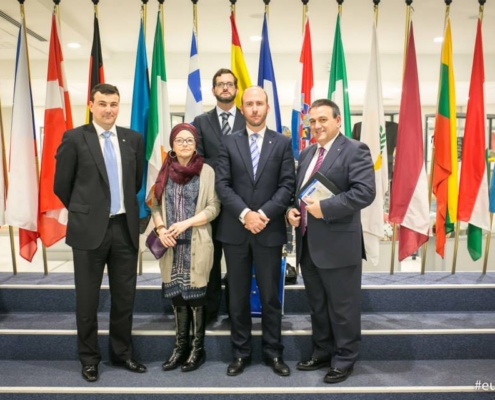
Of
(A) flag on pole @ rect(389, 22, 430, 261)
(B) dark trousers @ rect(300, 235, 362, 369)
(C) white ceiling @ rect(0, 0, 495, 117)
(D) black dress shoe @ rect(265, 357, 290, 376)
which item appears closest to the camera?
(B) dark trousers @ rect(300, 235, 362, 369)

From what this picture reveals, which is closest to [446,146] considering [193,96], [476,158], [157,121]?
[476,158]

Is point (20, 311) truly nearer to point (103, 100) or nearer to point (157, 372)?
point (157, 372)

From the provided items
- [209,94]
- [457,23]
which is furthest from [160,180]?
[209,94]

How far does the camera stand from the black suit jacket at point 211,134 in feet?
9.31

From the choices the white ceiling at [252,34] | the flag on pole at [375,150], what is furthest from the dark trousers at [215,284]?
the white ceiling at [252,34]

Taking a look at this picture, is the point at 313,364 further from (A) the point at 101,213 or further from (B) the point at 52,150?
(B) the point at 52,150

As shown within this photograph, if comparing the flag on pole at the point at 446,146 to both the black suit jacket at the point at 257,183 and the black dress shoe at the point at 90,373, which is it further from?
the black dress shoe at the point at 90,373

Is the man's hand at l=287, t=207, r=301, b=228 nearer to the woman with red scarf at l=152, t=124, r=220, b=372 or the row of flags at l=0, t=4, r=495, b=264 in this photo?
the woman with red scarf at l=152, t=124, r=220, b=372

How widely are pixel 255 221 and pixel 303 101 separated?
1466mm

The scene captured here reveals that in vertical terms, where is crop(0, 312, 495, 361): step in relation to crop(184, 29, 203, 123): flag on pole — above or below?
below

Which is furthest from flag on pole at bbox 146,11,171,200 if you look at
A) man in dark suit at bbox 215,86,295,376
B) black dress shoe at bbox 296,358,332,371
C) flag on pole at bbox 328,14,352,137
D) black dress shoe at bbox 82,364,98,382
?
black dress shoe at bbox 296,358,332,371

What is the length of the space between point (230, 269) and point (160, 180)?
2.09 ft

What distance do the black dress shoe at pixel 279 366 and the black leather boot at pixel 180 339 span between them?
49cm

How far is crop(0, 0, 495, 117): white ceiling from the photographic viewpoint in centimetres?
446
